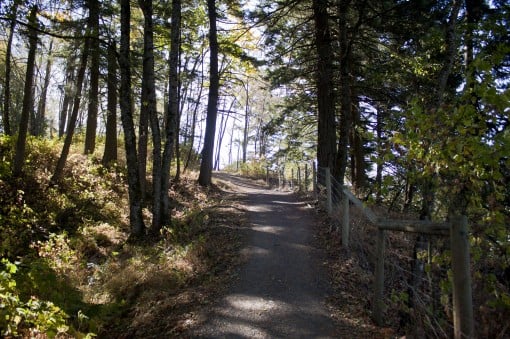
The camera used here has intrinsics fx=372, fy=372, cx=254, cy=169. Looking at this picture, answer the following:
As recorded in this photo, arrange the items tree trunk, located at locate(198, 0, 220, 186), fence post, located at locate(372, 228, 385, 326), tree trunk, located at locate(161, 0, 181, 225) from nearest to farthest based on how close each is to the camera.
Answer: fence post, located at locate(372, 228, 385, 326)
tree trunk, located at locate(161, 0, 181, 225)
tree trunk, located at locate(198, 0, 220, 186)

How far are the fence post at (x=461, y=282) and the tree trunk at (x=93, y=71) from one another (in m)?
9.03

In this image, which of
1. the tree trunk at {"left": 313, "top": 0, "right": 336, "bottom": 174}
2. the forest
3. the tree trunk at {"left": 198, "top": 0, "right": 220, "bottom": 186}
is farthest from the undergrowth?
the tree trunk at {"left": 313, "top": 0, "right": 336, "bottom": 174}

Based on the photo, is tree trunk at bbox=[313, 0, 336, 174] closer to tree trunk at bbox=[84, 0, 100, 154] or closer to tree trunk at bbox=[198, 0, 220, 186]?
tree trunk at bbox=[198, 0, 220, 186]

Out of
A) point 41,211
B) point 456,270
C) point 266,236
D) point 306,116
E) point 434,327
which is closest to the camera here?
point 456,270

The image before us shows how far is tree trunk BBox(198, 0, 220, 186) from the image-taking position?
16.8 m

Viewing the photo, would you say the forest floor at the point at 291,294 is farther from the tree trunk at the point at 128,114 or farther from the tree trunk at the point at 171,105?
the tree trunk at the point at 128,114

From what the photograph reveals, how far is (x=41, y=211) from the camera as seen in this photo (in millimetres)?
11820

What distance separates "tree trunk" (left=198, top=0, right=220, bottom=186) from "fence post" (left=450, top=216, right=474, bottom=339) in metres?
14.7

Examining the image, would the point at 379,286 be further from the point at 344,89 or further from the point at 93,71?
the point at 93,71

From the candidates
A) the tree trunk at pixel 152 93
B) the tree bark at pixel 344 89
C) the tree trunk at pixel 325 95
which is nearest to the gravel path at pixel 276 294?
the tree trunk at pixel 152 93

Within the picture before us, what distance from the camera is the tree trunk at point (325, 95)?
1272 cm

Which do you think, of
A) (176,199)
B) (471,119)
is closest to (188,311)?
(471,119)

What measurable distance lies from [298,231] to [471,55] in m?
6.17

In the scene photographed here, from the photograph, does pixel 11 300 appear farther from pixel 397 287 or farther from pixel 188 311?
pixel 397 287
